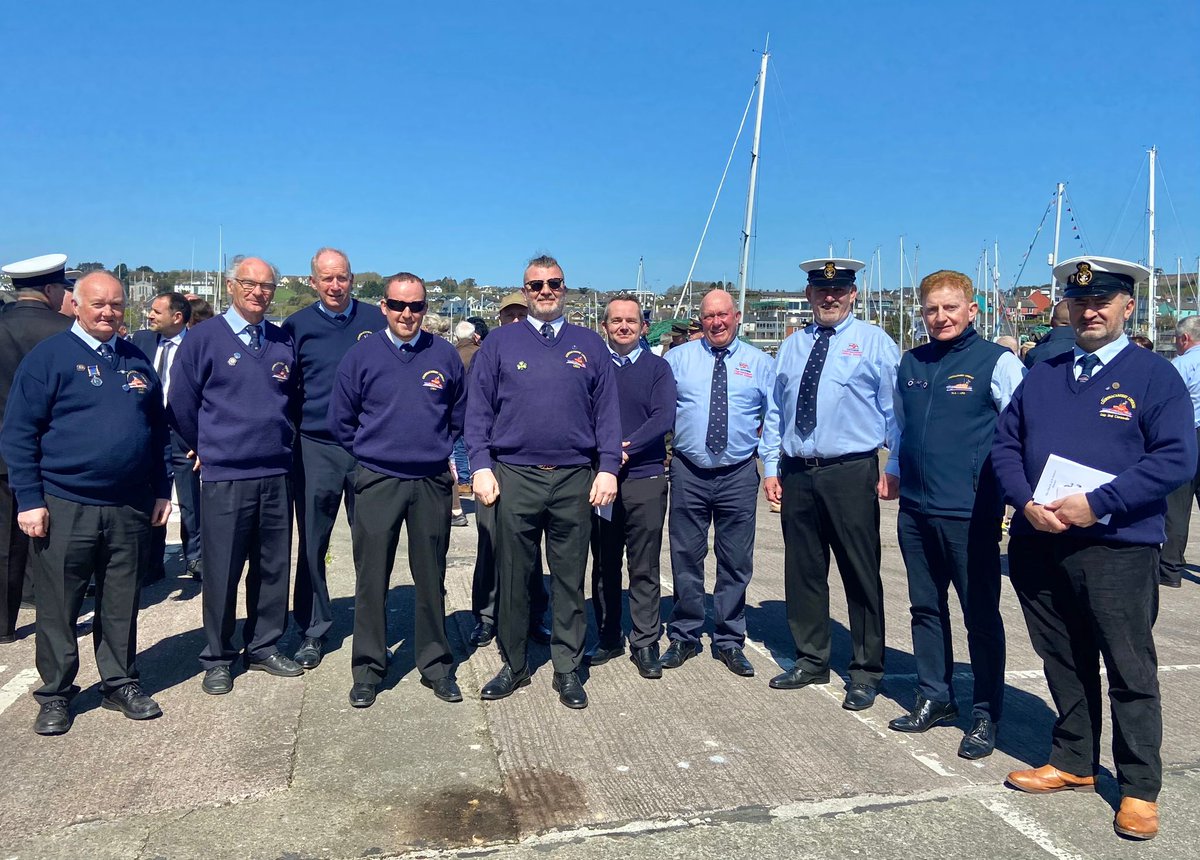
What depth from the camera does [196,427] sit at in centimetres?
516

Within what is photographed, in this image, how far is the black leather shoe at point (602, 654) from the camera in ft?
18.4

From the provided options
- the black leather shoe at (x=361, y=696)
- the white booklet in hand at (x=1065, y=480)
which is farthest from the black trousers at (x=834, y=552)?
the black leather shoe at (x=361, y=696)

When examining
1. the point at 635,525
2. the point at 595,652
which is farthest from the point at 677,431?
the point at 595,652

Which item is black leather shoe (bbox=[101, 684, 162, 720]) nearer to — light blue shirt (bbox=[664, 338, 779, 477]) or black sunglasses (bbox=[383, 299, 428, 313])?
→ black sunglasses (bbox=[383, 299, 428, 313])

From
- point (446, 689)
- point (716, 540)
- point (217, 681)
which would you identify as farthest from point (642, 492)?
point (217, 681)

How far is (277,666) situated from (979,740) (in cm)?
370

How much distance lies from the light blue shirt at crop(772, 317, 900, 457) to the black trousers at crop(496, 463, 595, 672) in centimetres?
125

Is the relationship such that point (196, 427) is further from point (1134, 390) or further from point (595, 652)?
point (1134, 390)

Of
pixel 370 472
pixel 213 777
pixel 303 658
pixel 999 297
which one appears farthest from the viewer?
pixel 999 297

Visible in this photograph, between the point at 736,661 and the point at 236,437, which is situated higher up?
the point at 236,437

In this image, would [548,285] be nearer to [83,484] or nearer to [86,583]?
[83,484]

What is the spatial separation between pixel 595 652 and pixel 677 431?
4.69ft

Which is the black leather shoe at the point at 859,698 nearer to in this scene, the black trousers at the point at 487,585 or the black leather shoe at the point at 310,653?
the black trousers at the point at 487,585

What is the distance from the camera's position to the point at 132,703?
4.66 meters
